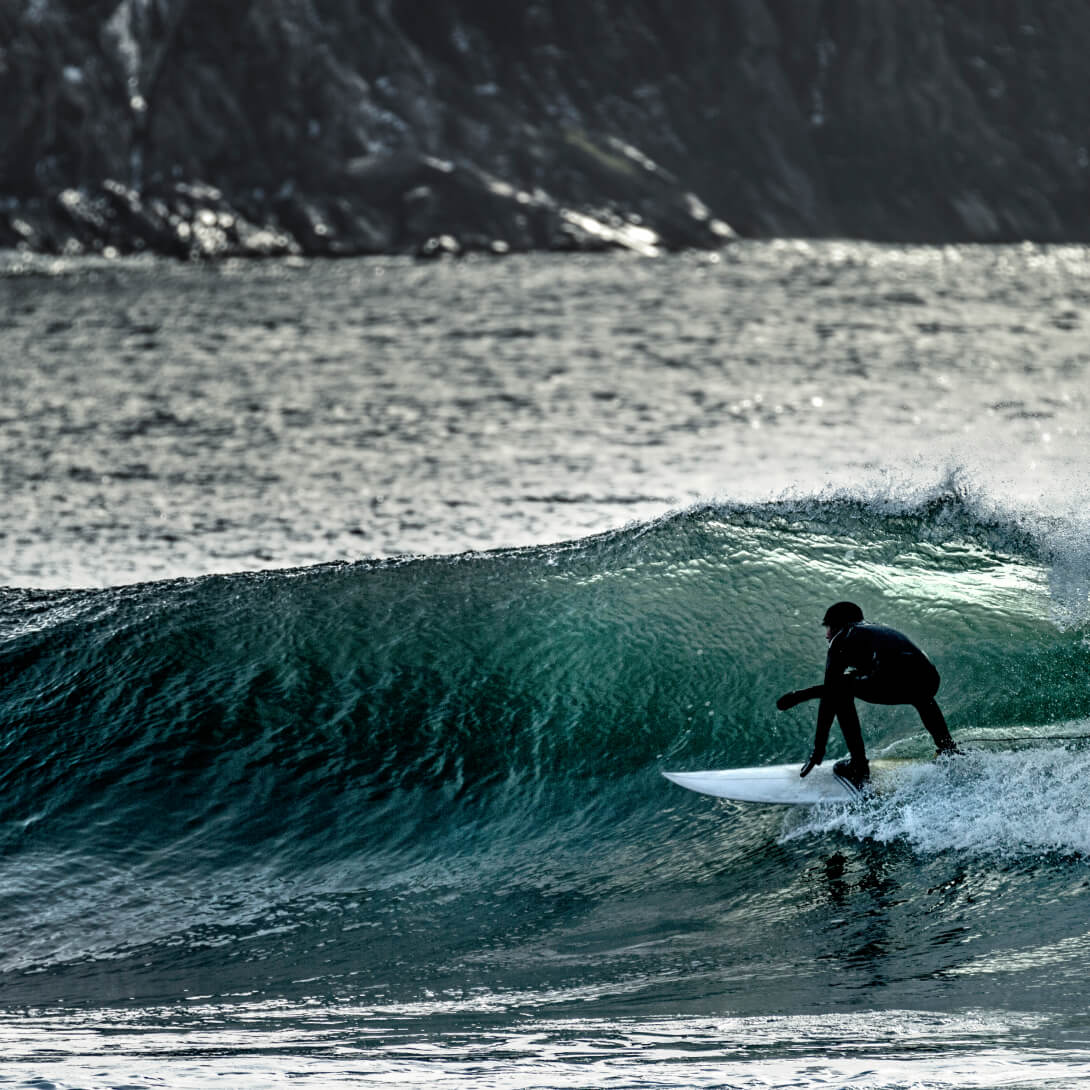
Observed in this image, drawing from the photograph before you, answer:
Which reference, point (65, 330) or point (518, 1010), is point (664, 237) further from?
point (518, 1010)

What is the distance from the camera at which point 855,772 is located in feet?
32.8

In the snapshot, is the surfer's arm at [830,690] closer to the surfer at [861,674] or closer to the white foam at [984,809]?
the surfer at [861,674]

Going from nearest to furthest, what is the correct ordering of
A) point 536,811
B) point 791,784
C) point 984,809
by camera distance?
point 984,809 < point 791,784 < point 536,811

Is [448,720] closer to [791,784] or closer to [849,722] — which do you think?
[791,784]

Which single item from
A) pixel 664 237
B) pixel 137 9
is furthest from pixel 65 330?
pixel 137 9

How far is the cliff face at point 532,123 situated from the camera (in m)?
103

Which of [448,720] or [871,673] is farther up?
[871,673]

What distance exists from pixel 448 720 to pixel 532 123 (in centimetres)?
10785

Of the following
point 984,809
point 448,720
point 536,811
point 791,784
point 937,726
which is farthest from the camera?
point 448,720

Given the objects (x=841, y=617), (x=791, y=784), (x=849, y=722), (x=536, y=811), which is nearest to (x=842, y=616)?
(x=841, y=617)

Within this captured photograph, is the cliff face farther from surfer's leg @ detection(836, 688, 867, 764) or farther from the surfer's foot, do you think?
surfer's leg @ detection(836, 688, 867, 764)

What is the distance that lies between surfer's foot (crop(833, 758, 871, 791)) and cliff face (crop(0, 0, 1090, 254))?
89.5 meters

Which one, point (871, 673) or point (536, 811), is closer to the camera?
point (871, 673)

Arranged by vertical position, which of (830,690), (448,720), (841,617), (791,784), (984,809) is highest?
(841,617)
